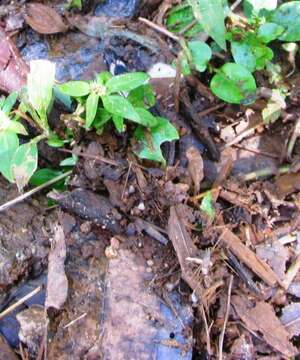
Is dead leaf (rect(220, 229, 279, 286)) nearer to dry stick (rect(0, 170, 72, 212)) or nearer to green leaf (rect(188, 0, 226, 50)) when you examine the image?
dry stick (rect(0, 170, 72, 212))

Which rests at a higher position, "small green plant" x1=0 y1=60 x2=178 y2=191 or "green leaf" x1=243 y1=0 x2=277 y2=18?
"green leaf" x1=243 y1=0 x2=277 y2=18

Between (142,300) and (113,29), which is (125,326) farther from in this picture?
(113,29)

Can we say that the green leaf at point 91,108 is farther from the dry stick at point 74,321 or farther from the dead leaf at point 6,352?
the dead leaf at point 6,352

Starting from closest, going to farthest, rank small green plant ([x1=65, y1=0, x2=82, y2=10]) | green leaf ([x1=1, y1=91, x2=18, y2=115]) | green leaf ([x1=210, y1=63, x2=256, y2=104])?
1. green leaf ([x1=1, y1=91, x2=18, y2=115])
2. green leaf ([x1=210, y1=63, x2=256, y2=104])
3. small green plant ([x1=65, y1=0, x2=82, y2=10])

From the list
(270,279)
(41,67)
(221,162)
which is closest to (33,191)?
(41,67)

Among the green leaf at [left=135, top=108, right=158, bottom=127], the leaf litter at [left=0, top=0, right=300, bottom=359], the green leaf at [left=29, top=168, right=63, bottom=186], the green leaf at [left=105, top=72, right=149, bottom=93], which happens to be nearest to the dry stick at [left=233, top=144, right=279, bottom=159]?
the leaf litter at [left=0, top=0, right=300, bottom=359]

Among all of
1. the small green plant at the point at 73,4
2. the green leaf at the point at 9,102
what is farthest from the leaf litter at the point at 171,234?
the small green plant at the point at 73,4

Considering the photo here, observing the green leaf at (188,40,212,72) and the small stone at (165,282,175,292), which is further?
the green leaf at (188,40,212,72)
